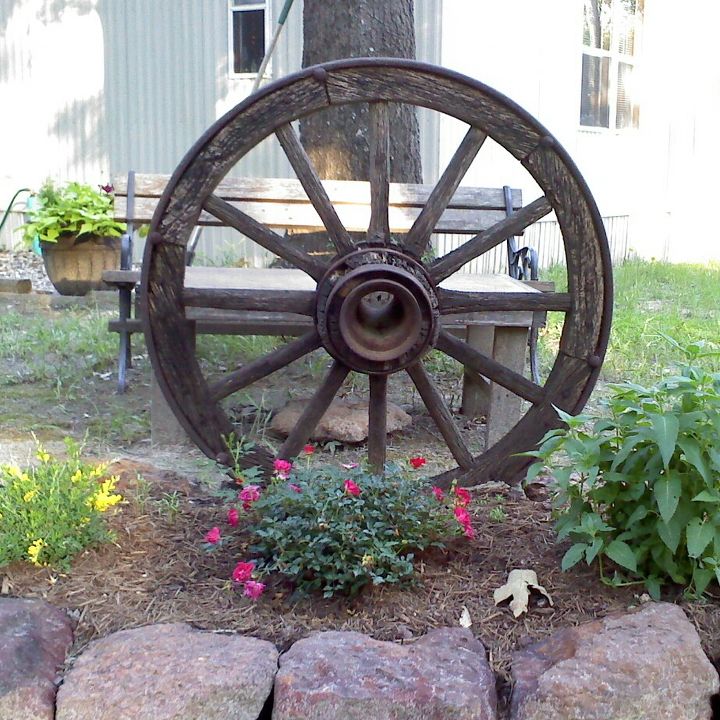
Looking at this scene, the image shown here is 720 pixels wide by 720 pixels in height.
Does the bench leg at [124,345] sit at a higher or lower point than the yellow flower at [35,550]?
higher

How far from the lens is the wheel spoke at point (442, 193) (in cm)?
344

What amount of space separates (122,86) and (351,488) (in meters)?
8.57

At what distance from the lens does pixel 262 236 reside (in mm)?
3496

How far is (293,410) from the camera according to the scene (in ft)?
14.9

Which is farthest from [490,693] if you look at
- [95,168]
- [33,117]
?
[33,117]

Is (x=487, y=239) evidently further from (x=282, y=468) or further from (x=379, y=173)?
(x=282, y=468)

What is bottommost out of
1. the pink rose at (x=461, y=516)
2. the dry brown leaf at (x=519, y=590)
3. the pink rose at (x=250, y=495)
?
the dry brown leaf at (x=519, y=590)

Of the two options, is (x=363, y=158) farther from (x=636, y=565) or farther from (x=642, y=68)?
(x=642, y=68)

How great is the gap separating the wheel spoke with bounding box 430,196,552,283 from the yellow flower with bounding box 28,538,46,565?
149 centimetres

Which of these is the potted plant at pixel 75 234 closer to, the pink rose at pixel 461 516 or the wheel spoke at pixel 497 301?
the wheel spoke at pixel 497 301

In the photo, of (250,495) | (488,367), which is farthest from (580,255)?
(250,495)

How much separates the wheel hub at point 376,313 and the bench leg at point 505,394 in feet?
2.91

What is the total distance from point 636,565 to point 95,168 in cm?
970

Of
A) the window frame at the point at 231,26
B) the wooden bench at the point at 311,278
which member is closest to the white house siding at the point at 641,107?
the window frame at the point at 231,26
